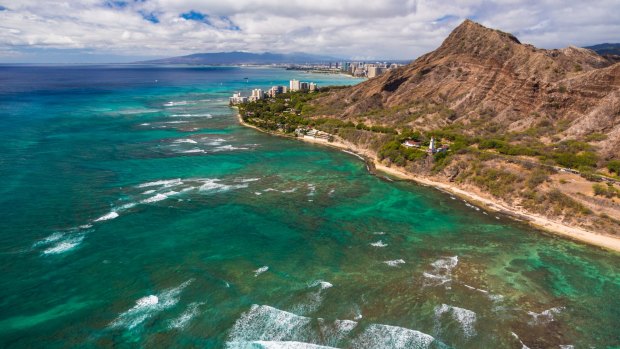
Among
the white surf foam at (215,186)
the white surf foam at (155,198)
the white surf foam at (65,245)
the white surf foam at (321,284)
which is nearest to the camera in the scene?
the white surf foam at (321,284)

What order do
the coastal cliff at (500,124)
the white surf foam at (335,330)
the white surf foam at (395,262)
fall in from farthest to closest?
1. the coastal cliff at (500,124)
2. the white surf foam at (395,262)
3. the white surf foam at (335,330)

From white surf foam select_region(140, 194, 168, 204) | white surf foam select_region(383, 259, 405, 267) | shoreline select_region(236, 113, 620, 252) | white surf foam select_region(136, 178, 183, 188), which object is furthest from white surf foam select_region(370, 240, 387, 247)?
white surf foam select_region(136, 178, 183, 188)

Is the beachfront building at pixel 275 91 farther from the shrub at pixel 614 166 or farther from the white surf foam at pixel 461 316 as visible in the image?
the white surf foam at pixel 461 316

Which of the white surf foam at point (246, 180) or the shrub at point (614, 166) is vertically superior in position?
the shrub at point (614, 166)

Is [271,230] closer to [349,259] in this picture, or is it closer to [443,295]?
[349,259]

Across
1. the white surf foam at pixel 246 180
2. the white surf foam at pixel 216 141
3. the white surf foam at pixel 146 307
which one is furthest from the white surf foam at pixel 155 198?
the white surf foam at pixel 216 141

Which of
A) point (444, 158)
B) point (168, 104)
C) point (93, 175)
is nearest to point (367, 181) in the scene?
point (444, 158)
